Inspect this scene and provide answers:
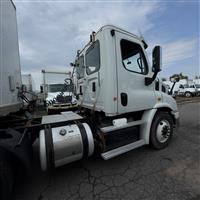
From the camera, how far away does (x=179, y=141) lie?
4.34 m

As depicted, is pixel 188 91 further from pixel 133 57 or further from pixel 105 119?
pixel 105 119

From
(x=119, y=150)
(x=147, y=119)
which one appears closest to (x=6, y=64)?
(x=119, y=150)

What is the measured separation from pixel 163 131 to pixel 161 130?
100 millimetres

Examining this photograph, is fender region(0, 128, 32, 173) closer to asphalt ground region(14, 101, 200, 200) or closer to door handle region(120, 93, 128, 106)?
asphalt ground region(14, 101, 200, 200)

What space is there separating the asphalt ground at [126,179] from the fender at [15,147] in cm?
69

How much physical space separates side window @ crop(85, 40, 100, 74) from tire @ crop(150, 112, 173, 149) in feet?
6.29

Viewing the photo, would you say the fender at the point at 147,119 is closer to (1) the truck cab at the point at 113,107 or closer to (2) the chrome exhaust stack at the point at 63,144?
(1) the truck cab at the point at 113,107

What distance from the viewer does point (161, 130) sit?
3693mm

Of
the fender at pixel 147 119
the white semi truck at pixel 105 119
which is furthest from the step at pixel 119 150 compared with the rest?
the fender at pixel 147 119

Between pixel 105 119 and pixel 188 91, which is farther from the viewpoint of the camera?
pixel 188 91

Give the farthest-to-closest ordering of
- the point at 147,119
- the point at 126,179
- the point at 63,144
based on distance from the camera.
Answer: the point at 147,119, the point at 126,179, the point at 63,144

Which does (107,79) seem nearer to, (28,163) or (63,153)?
(63,153)

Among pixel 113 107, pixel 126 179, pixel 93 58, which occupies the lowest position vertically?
pixel 126 179

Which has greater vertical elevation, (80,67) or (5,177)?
(80,67)
